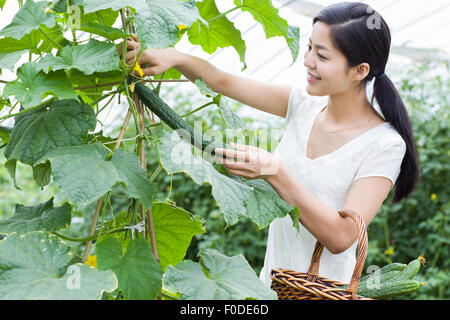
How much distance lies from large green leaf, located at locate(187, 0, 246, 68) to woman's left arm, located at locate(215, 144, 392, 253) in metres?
0.29

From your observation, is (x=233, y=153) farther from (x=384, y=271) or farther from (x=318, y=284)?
(x=384, y=271)

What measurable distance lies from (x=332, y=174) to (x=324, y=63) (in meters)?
0.31

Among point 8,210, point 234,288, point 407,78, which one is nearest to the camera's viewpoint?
point 234,288

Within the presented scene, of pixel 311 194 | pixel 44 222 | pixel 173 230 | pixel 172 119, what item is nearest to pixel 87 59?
pixel 172 119

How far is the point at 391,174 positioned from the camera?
4.35 ft

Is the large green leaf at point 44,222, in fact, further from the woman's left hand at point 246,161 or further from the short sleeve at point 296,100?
the short sleeve at point 296,100

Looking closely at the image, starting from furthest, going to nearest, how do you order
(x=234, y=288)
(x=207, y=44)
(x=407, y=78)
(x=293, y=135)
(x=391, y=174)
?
1. (x=407, y=78)
2. (x=293, y=135)
3. (x=391, y=174)
4. (x=207, y=44)
5. (x=234, y=288)

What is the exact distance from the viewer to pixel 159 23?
789 mm

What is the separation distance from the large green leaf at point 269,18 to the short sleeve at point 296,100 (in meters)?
0.45

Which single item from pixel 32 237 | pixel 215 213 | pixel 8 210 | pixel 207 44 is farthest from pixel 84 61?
pixel 8 210

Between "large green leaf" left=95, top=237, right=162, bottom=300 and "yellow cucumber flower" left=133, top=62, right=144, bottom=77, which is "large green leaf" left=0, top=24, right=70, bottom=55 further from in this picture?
"large green leaf" left=95, top=237, right=162, bottom=300

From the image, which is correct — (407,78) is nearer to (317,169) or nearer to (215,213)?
(215,213)

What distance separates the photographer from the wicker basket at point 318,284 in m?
0.97
